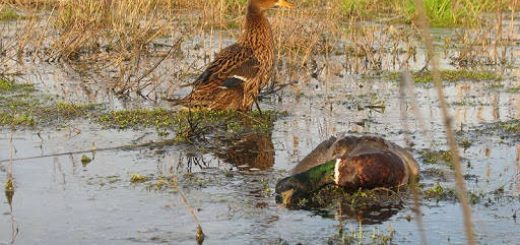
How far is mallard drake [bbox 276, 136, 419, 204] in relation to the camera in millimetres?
5828

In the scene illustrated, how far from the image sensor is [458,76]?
1079 centimetres

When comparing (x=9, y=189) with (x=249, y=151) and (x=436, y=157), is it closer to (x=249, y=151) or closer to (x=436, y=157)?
(x=249, y=151)

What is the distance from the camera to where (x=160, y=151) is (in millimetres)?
7305

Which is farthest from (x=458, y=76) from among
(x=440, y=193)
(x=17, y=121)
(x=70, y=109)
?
(x=440, y=193)

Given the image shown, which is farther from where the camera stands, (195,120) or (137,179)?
(195,120)

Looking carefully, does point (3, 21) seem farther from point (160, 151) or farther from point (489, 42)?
point (160, 151)

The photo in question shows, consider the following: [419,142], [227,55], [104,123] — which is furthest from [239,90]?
[419,142]

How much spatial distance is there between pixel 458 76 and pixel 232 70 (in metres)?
3.21

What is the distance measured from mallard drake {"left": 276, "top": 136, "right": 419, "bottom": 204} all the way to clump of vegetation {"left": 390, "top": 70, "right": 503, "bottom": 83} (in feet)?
15.7

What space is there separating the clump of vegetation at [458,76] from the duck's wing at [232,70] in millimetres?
Result: 2625

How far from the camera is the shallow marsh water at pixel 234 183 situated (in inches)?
203

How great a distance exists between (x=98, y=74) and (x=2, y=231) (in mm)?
6259

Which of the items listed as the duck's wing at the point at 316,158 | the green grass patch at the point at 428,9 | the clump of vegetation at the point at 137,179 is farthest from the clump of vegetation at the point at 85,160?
the green grass patch at the point at 428,9

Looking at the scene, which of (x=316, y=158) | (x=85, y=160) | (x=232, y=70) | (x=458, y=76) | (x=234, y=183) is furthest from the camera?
(x=458, y=76)
